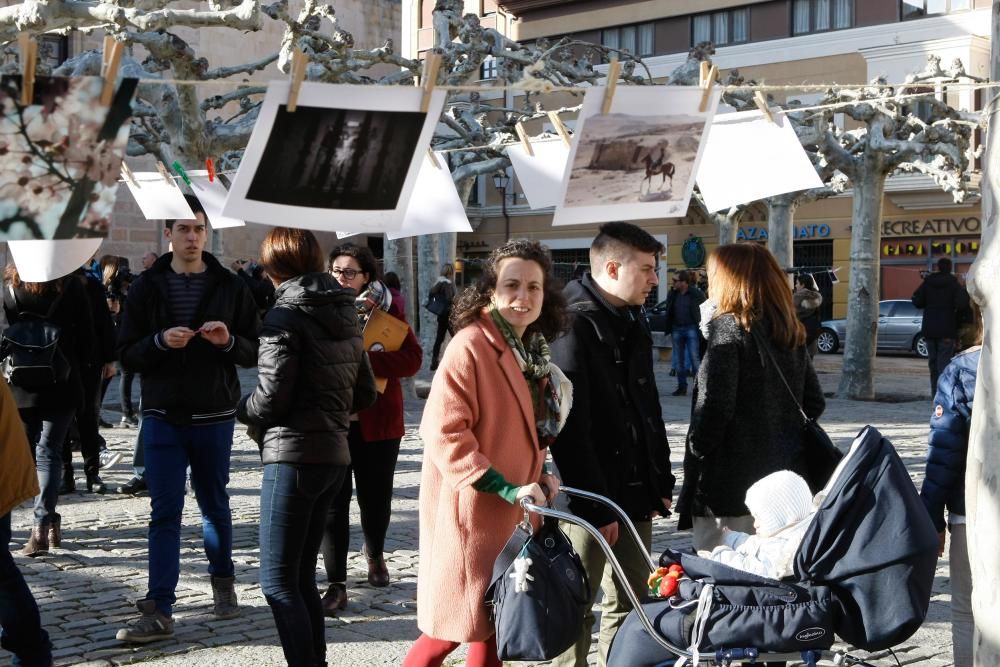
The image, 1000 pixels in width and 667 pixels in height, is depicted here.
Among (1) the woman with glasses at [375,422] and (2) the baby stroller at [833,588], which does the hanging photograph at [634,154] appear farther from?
(1) the woman with glasses at [375,422]

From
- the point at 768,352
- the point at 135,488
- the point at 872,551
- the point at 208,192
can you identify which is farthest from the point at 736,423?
the point at 135,488

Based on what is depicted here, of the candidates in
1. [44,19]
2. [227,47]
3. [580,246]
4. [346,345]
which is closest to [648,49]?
[580,246]

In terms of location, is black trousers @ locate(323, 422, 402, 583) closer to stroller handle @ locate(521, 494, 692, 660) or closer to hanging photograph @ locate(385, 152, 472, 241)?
hanging photograph @ locate(385, 152, 472, 241)

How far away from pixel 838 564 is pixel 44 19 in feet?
23.6

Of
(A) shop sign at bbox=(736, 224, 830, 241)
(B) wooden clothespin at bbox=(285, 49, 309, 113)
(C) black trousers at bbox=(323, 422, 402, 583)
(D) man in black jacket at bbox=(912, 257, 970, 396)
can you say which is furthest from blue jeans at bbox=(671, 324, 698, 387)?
(A) shop sign at bbox=(736, 224, 830, 241)

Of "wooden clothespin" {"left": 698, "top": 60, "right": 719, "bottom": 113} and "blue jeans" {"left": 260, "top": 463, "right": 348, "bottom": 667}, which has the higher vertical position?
"wooden clothespin" {"left": 698, "top": 60, "right": 719, "bottom": 113}

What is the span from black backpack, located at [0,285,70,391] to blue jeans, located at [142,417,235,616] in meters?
1.95

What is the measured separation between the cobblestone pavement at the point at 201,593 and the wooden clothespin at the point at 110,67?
2.80 meters

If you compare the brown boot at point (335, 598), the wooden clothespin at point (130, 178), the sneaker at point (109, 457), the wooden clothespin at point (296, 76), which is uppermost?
the wooden clothespin at point (296, 76)

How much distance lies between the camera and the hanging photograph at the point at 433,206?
580 centimetres

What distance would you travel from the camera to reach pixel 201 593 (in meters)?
6.63

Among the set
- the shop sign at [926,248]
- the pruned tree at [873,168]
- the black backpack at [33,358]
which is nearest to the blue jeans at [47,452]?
the black backpack at [33,358]

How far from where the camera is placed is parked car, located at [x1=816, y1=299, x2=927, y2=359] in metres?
28.8

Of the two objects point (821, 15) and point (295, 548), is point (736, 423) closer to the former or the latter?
point (295, 548)
